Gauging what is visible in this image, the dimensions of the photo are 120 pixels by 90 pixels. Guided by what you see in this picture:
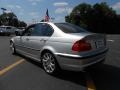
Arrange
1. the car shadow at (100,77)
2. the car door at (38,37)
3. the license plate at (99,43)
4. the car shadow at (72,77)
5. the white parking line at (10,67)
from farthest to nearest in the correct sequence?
the car door at (38,37) < the white parking line at (10,67) < the license plate at (99,43) < the car shadow at (72,77) < the car shadow at (100,77)

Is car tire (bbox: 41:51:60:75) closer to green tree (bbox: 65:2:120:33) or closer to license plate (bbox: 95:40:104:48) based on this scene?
license plate (bbox: 95:40:104:48)

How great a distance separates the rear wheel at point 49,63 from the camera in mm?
6828

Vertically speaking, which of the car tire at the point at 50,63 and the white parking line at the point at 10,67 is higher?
the car tire at the point at 50,63

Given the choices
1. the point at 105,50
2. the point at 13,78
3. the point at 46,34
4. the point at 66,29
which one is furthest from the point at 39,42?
the point at 105,50

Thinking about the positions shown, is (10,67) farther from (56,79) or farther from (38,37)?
(56,79)

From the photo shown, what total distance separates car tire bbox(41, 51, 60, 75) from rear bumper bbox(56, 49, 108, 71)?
25 centimetres

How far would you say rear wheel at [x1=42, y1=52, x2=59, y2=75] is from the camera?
6.83 metres

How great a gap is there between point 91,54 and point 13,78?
2.24 m

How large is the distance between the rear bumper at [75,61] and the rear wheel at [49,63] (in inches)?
10.5

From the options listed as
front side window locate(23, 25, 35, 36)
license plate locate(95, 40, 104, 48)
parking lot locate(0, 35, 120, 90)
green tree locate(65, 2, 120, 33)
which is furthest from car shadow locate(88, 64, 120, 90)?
green tree locate(65, 2, 120, 33)

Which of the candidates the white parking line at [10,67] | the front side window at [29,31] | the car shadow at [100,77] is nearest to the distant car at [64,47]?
the front side window at [29,31]

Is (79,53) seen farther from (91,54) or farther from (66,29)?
(66,29)

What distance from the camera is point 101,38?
6.96 m

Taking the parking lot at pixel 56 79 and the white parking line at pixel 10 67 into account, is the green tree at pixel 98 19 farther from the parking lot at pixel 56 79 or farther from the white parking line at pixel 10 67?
the parking lot at pixel 56 79
